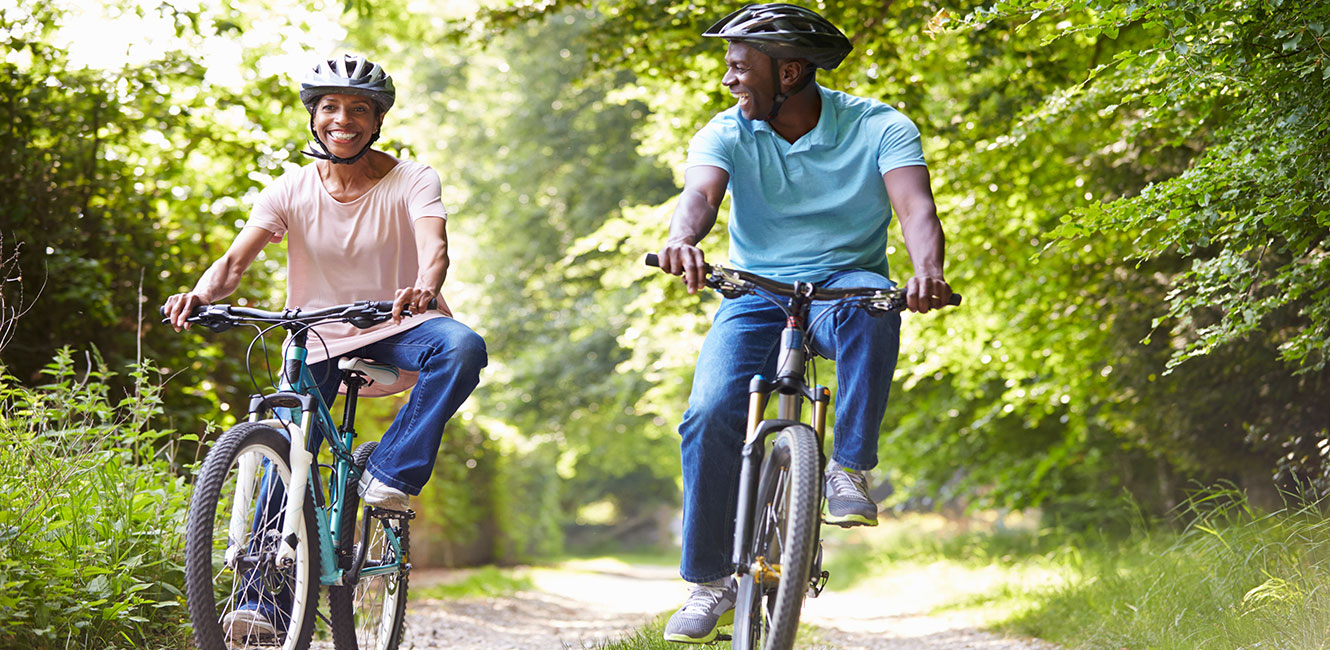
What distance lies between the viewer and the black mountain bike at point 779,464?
3.07 m

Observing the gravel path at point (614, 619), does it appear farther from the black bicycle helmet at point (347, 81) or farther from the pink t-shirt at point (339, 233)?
the black bicycle helmet at point (347, 81)

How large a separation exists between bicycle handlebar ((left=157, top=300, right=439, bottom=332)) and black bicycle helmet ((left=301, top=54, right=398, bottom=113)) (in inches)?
31.1

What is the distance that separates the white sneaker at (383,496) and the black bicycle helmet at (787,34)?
1676 mm

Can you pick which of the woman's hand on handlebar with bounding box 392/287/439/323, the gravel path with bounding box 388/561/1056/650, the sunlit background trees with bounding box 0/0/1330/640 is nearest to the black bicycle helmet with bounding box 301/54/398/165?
the woman's hand on handlebar with bounding box 392/287/439/323

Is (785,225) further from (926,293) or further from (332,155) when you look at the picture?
(332,155)

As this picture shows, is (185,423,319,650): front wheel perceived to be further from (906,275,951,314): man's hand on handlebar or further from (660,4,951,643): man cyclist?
(906,275,951,314): man's hand on handlebar

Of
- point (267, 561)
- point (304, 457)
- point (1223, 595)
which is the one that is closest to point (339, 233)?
point (304, 457)

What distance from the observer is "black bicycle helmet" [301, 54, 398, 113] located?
3867 mm

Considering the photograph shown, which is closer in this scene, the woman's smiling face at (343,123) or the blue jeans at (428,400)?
the blue jeans at (428,400)

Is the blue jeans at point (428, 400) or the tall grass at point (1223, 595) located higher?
the blue jeans at point (428, 400)

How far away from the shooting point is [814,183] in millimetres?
3666

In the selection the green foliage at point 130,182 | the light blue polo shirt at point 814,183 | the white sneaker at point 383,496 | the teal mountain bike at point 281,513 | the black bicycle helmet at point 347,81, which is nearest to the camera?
the teal mountain bike at point 281,513

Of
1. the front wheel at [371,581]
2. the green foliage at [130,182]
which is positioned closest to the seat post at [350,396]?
the front wheel at [371,581]

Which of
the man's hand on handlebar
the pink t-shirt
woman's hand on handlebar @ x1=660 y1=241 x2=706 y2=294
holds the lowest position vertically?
the man's hand on handlebar
